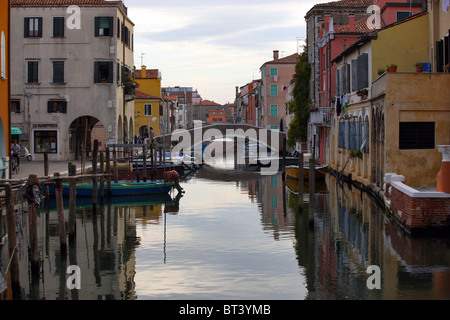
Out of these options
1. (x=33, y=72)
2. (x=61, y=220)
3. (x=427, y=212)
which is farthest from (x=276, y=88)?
(x=61, y=220)

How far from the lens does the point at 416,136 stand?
2292 cm

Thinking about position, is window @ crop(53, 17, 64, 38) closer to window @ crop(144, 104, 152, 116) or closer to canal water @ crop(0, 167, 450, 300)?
canal water @ crop(0, 167, 450, 300)

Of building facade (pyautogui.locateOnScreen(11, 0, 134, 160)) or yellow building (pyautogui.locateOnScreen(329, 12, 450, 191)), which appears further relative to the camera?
building facade (pyautogui.locateOnScreen(11, 0, 134, 160))

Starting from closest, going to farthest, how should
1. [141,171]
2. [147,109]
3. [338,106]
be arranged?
[338,106] < [141,171] < [147,109]

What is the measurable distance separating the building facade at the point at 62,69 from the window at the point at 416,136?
2143 cm

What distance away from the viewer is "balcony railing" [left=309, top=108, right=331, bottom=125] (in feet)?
130

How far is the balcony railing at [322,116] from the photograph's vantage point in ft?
130

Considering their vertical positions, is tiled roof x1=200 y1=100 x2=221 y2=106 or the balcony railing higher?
tiled roof x1=200 y1=100 x2=221 y2=106

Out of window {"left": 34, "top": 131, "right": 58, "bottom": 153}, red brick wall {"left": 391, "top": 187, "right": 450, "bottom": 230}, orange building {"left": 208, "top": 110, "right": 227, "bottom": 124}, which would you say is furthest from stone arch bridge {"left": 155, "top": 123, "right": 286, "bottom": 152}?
orange building {"left": 208, "top": 110, "right": 227, "bottom": 124}

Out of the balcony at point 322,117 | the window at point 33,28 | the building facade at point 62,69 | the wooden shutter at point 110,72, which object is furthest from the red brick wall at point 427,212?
the window at point 33,28

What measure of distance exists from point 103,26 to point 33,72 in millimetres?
4935

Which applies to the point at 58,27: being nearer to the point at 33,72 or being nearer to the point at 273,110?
the point at 33,72

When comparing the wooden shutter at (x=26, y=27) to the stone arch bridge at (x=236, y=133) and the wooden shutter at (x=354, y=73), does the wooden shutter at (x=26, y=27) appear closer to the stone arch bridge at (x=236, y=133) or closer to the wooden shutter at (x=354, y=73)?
the wooden shutter at (x=354, y=73)

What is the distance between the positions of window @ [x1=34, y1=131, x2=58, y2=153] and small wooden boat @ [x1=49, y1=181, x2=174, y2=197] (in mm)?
12480
